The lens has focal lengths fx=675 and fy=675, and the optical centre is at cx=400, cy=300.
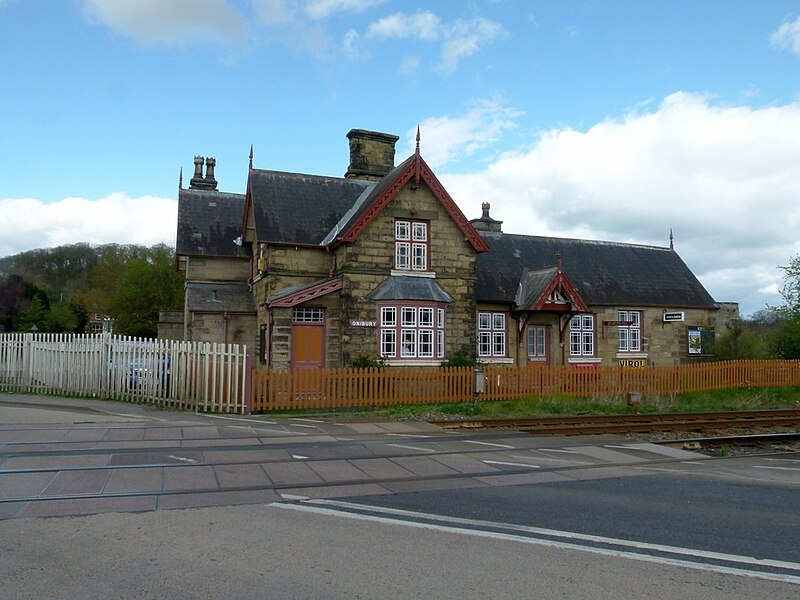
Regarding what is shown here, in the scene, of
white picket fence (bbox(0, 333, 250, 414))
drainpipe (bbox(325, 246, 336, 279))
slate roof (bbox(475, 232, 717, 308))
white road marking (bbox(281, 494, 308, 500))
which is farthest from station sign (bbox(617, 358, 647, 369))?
white road marking (bbox(281, 494, 308, 500))

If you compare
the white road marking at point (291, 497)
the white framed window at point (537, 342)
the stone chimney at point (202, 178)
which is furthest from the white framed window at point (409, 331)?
the stone chimney at point (202, 178)

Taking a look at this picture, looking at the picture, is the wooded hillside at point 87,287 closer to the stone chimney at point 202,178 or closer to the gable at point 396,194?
the stone chimney at point 202,178

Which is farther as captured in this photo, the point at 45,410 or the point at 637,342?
the point at 637,342

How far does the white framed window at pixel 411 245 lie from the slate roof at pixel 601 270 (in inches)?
199

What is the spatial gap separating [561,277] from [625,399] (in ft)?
19.0

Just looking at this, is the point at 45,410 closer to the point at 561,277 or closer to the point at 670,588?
the point at 670,588

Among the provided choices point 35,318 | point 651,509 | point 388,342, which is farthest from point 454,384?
point 35,318

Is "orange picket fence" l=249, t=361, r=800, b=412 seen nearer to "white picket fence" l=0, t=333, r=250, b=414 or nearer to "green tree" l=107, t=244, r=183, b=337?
"white picket fence" l=0, t=333, r=250, b=414

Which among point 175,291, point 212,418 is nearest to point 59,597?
point 212,418

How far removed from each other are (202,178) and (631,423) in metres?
24.2

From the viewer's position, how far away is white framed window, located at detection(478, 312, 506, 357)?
26.3m

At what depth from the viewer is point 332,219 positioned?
24438 millimetres

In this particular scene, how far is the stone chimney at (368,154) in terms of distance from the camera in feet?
90.6

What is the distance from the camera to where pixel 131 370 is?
59.2 feet
